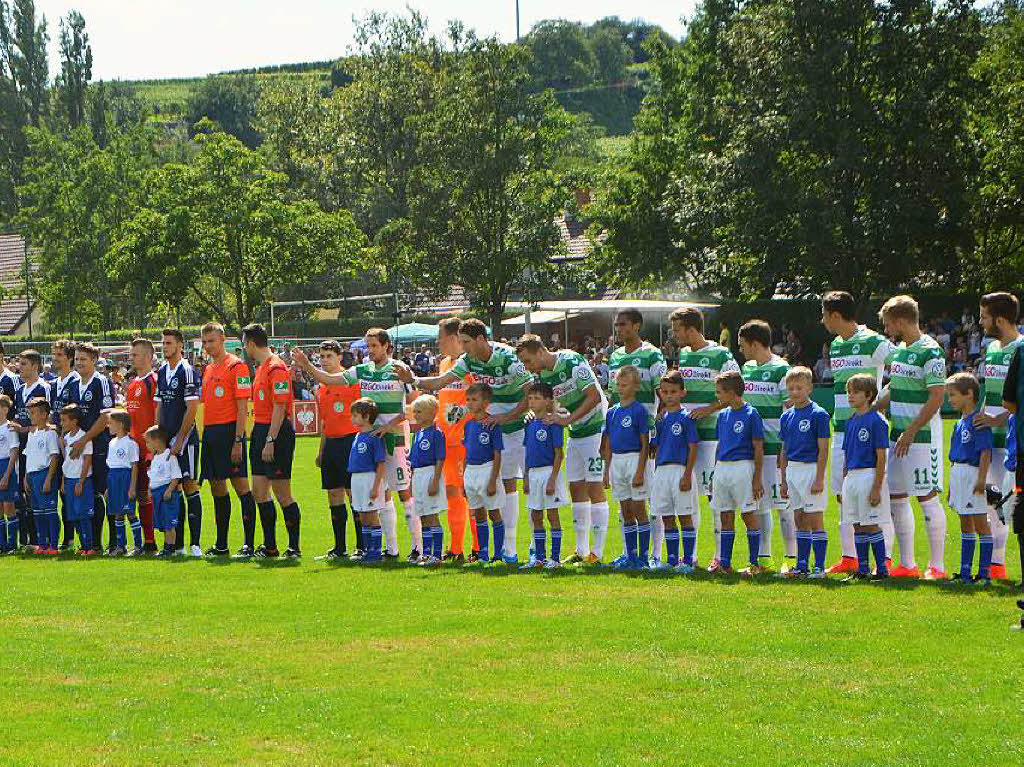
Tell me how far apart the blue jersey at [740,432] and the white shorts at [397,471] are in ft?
11.7

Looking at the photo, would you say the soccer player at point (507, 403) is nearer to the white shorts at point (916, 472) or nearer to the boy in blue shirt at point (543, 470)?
the boy in blue shirt at point (543, 470)

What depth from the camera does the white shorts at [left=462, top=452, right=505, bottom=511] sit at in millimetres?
13172

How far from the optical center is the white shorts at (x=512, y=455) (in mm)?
13383

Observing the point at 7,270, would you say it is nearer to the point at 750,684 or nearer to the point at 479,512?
the point at 479,512

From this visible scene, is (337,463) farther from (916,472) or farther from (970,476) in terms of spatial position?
(970,476)

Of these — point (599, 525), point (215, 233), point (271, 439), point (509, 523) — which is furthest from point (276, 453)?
point (215, 233)

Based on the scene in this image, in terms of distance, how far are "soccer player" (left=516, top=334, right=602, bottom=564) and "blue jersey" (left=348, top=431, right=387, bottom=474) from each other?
5.73ft

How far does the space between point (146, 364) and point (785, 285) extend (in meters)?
32.9

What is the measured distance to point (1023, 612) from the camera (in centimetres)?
926

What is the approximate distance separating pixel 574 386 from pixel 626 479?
1.05m

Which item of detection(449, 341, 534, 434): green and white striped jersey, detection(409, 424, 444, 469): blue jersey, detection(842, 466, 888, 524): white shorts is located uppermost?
detection(449, 341, 534, 434): green and white striped jersey

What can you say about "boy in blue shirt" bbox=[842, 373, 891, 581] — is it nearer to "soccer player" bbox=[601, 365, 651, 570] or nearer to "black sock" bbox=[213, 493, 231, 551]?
Result: "soccer player" bbox=[601, 365, 651, 570]

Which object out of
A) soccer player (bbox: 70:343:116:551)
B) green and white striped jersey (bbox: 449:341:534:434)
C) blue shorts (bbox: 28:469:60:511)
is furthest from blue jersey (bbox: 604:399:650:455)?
blue shorts (bbox: 28:469:60:511)

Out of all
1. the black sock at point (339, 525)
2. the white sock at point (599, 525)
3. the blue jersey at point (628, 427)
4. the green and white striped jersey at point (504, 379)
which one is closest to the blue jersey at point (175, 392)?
the black sock at point (339, 525)
